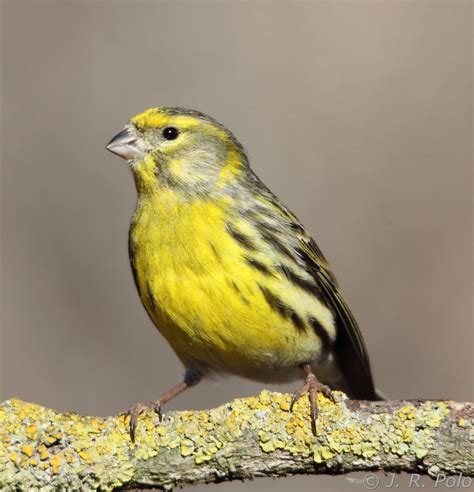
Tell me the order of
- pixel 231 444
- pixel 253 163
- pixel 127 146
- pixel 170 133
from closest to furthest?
pixel 231 444 < pixel 127 146 < pixel 170 133 < pixel 253 163

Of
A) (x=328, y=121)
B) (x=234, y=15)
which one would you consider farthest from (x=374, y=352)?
(x=234, y=15)

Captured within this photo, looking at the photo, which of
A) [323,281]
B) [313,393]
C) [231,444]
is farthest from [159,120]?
[231,444]

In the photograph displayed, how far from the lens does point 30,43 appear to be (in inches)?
387

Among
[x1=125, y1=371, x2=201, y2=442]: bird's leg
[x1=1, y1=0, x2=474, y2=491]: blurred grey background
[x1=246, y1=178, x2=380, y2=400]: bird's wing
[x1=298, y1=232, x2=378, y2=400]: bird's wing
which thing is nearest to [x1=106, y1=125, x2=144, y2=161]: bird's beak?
[x1=246, y1=178, x2=380, y2=400]: bird's wing

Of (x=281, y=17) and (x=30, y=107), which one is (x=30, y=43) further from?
(x=281, y=17)

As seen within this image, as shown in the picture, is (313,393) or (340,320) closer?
(313,393)

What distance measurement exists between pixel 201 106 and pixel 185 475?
5.69 m

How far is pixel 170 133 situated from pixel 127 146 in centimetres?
29

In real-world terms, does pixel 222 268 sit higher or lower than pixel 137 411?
higher

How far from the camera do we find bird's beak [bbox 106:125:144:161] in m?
6.00

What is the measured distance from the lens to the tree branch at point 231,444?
4590mm

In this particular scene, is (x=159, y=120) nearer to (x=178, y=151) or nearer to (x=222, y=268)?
(x=178, y=151)

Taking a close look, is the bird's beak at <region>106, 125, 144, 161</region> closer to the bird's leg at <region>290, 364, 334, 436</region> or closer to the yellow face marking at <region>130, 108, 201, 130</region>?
the yellow face marking at <region>130, 108, 201, 130</region>

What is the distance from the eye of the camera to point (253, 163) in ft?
32.0
